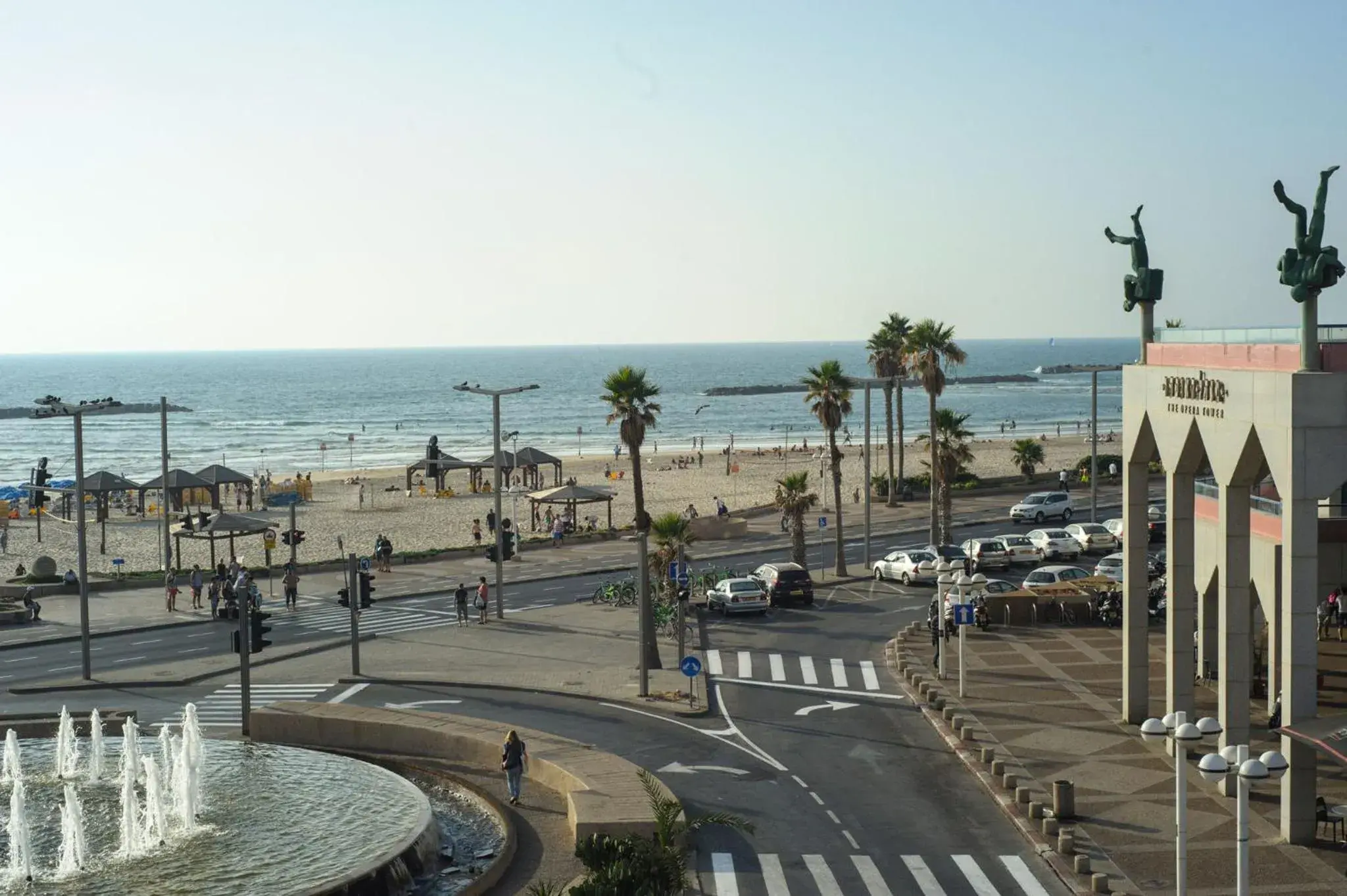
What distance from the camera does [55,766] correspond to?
2777 cm

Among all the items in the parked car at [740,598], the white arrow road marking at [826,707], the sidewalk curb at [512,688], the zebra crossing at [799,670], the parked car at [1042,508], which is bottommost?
the zebra crossing at [799,670]

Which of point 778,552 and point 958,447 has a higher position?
point 958,447

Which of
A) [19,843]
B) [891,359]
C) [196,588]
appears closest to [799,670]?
[19,843]

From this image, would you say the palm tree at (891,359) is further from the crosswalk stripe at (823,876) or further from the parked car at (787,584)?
the crosswalk stripe at (823,876)

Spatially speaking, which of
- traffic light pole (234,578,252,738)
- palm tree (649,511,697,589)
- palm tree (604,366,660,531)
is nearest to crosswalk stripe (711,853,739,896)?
traffic light pole (234,578,252,738)

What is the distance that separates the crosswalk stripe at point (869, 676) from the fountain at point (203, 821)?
557 inches

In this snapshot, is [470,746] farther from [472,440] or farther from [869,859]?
[472,440]

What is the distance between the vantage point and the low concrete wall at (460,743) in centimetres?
2445

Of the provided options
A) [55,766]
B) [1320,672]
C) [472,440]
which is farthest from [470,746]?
[472,440]

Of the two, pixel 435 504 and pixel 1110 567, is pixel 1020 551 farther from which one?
pixel 435 504

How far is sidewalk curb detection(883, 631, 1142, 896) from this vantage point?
21.6m

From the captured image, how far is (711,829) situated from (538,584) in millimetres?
31779

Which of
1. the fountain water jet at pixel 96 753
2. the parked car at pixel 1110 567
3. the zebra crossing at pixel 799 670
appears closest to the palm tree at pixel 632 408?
the parked car at pixel 1110 567

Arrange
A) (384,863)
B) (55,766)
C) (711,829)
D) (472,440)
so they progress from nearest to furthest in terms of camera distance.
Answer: (384,863)
(711,829)
(55,766)
(472,440)
